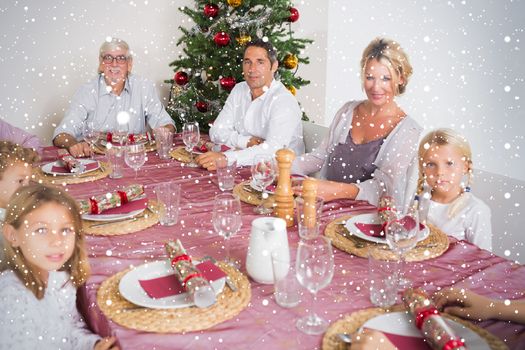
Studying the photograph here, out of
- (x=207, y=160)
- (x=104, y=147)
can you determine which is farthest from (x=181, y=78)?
(x=207, y=160)

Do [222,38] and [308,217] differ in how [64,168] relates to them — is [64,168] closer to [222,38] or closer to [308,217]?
[308,217]

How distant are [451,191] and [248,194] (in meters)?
0.75

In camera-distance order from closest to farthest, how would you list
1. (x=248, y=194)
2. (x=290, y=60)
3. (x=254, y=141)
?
(x=248, y=194)
(x=254, y=141)
(x=290, y=60)

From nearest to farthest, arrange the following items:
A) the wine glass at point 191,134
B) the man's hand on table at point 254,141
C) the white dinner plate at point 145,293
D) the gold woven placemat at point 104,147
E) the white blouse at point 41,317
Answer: the white dinner plate at point 145,293 < the white blouse at point 41,317 < the wine glass at point 191,134 < the gold woven placemat at point 104,147 < the man's hand on table at point 254,141

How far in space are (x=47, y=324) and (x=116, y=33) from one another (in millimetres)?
3174

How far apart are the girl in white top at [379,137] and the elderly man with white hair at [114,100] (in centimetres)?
121

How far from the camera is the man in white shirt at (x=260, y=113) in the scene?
2672 millimetres

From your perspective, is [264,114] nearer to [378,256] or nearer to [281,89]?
[281,89]

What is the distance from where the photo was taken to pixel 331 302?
109 centimetres

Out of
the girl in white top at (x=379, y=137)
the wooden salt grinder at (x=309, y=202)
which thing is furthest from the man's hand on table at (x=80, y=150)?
the wooden salt grinder at (x=309, y=202)

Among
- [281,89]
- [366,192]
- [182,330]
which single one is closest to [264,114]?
[281,89]

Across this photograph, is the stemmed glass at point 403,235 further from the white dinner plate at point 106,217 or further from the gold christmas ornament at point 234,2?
the gold christmas ornament at point 234,2

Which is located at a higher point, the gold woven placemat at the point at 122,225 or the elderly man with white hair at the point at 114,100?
the elderly man with white hair at the point at 114,100

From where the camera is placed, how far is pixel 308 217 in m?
1.40
